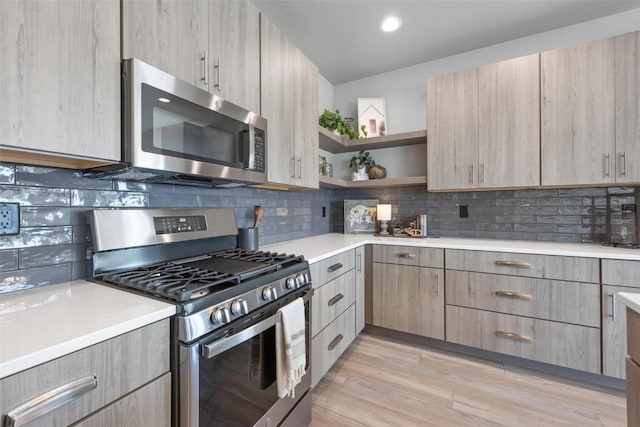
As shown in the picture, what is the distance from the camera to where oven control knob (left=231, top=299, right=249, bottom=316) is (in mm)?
1000

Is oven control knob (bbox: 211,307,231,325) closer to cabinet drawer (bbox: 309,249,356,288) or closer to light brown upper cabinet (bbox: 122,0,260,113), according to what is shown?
cabinet drawer (bbox: 309,249,356,288)

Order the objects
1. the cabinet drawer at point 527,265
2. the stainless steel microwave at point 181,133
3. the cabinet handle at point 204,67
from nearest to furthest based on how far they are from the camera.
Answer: the stainless steel microwave at point 181,133
the cabinet handle at point 204,67
the cabinet drawer at point 527,265

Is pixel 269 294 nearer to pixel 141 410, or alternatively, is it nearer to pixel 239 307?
pixel 239 307

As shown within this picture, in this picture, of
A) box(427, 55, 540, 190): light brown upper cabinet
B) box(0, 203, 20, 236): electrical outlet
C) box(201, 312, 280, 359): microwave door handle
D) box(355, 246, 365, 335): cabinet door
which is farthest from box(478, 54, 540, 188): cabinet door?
box(0, 203, 20, 236): electrical outlet

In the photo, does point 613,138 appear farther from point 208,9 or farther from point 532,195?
point 208,9

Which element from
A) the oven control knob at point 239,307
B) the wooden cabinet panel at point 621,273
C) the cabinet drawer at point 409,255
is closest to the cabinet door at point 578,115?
the wooden cabinet panel at point 621,273

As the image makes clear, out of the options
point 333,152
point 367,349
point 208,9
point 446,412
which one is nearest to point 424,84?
point 333,152

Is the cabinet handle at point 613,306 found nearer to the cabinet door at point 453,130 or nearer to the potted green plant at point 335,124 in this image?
the cabinet door at point 453,130

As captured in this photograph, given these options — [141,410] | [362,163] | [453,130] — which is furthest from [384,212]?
[141,410]

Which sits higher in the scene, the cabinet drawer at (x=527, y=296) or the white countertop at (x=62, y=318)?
the white countertop at (x=62, y=318)

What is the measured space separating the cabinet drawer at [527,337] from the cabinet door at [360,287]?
0.71m

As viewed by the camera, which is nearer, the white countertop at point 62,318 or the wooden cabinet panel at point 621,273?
the white countertop at point 62,318

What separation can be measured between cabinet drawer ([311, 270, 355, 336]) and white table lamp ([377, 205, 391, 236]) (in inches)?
32.2

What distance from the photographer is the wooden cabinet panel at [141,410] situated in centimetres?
69
